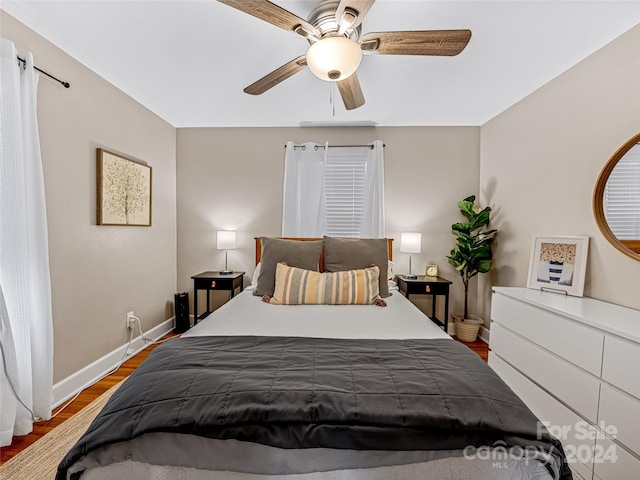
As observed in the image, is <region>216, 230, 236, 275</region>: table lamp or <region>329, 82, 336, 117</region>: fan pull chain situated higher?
<region>329, 82, 336, 117</region>: fan pull chain

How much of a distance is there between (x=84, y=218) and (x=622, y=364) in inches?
134

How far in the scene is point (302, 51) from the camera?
6.43 feet

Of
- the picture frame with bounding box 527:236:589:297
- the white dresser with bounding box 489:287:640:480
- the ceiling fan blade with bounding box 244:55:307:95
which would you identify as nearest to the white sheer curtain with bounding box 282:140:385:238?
the ceiling fan blade with bounding box 244:55:307:95

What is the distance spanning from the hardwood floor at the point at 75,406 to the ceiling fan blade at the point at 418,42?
2.67m

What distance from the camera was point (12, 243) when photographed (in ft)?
5.28

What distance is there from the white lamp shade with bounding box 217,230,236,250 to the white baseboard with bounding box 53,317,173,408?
1.15 metres

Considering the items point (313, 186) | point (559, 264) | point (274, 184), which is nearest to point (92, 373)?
point (274, 184)

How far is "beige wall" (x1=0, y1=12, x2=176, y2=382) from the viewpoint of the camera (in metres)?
1.94

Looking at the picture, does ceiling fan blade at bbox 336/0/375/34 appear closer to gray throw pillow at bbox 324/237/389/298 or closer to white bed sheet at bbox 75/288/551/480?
gray throw pillow at bbox 324/237/389/298

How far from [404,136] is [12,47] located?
10.6ft

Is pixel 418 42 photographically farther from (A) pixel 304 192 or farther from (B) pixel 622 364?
(A) pixel 304 192

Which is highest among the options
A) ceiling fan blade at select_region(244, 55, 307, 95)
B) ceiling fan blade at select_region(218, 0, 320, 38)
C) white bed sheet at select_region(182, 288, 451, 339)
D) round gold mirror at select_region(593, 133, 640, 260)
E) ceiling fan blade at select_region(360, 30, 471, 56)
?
ceiling fan blade at select_region(218, 0, 320, 38)

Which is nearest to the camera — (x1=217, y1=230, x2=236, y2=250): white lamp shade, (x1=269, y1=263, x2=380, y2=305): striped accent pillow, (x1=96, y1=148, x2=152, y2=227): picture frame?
(x1=269, y1=263, x2=380, y2=305): striped accent pillow

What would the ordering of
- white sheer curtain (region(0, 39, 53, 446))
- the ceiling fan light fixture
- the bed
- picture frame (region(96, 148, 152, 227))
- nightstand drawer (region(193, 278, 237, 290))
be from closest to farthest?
the bed → the ceiling fan light fixture → white sheer curtain (region(0, 39, 53, 446)) → picture frame (region(96, 148, 152, 227)) → nightstand drawer (region(193, 278, 237, 290))
